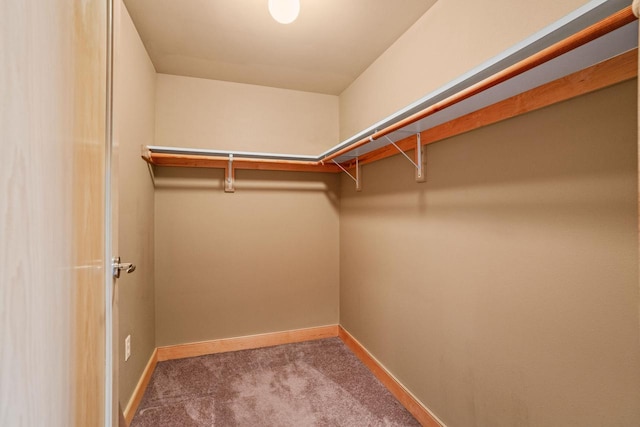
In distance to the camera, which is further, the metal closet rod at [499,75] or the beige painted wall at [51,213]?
the metal closet rod at [499,75]

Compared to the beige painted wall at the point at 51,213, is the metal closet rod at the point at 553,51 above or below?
above

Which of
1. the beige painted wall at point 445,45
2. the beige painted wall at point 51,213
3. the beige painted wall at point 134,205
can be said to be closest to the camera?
the beige painted wall at point 51,213

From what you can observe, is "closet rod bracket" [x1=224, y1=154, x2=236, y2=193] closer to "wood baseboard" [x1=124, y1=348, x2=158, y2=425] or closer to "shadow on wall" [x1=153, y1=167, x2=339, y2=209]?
"shadow on wall" [x1=153, y1=167, x2=339, y2=209]

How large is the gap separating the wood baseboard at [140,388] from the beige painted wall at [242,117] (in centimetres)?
180

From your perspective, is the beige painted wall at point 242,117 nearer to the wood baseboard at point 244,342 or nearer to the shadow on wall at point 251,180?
the shadow on wall at point 251,180

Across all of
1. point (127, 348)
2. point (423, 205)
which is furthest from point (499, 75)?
point (127, 348)

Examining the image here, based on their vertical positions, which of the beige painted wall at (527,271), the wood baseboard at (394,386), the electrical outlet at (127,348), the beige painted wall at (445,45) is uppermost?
the beige painted wall at (445,45)

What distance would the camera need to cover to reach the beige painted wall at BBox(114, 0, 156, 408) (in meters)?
1.68

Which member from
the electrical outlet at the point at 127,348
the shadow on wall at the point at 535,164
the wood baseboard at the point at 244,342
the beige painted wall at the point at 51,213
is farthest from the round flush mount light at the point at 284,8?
the wood baseboard at the point at 244,342

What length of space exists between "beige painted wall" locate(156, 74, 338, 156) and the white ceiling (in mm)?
132

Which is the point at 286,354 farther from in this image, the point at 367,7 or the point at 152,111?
the point at 367,7

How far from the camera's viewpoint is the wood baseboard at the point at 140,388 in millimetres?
1732

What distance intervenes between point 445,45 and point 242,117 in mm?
1829

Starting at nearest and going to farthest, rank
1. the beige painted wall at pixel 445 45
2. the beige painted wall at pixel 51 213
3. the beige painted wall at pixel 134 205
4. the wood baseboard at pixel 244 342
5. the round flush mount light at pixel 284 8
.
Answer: the beige painted wall at pixel 51 213
the beige painted wall at pixel 445 45
the round flush mount light at pixel 284 8
the beige painted wall at pixel 134 205
the wood baseboard at pixel 244 342
